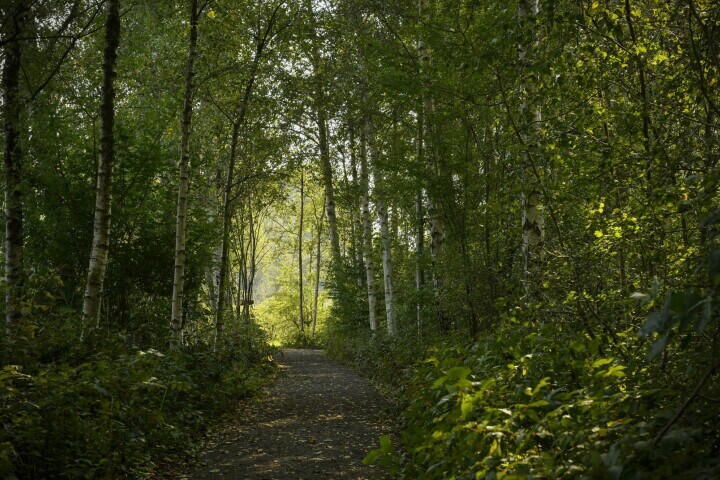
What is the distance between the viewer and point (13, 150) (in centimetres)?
782

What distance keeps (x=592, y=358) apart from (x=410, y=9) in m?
11.0

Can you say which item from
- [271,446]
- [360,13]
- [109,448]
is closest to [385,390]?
[271,446]

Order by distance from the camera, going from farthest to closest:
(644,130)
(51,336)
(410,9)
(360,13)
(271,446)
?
(360,13), (410,9), (271,446), (51,336), (644,130)

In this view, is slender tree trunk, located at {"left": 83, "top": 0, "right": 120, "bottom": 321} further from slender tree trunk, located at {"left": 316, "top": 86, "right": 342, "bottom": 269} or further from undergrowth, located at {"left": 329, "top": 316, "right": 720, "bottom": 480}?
slender tree trunk, located at {"left": 316, "top": 86, "right": 342, "bottom": 269}

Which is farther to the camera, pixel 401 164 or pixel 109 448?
pixel 401 164

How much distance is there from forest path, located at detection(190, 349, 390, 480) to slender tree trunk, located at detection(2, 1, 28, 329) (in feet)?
11.7

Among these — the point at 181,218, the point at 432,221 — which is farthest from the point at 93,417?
the point at 432,221

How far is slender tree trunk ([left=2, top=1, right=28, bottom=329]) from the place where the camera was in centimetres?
746

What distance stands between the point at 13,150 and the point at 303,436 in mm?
5979

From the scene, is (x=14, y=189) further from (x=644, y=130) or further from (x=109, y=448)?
(x=644, y=130)

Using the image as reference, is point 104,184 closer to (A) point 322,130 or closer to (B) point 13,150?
(B) point 13,150

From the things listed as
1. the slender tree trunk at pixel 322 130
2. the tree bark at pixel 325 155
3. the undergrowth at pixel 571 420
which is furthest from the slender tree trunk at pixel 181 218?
the tree bark at pixel 325 155

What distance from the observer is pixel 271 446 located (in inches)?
291

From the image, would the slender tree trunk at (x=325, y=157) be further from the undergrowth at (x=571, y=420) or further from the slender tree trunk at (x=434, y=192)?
the undergrowth at (x=571, y=420)
